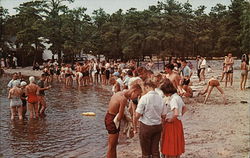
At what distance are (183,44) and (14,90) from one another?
35.9 m

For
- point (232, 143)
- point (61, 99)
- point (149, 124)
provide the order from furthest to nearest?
1. point (61, 99)
2. point (232, 143)
3. point (149, 124)

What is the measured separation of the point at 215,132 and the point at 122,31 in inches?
1376

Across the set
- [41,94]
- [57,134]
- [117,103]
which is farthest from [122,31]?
[117,103]

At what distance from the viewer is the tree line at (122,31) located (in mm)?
40719

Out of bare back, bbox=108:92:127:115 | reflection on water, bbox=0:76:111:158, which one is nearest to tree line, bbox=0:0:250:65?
reflection on water, bbox=0:76:111:158

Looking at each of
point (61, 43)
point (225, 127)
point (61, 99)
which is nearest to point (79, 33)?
point (61, 43)

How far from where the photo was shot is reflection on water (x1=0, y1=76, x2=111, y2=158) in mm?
7852

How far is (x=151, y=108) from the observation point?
5141 millimetres

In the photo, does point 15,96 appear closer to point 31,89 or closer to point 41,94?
point 31,89

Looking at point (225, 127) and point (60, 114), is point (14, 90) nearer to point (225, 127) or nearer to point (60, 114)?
point (60, 114)

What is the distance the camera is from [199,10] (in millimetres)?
52906

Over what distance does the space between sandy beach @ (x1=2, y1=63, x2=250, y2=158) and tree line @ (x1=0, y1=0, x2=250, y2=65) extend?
2854cm

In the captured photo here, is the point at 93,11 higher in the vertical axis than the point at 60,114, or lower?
higher

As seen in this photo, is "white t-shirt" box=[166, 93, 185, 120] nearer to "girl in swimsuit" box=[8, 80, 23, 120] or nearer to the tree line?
"girl in swimsuit" box=[8, 80, 23, 120]
